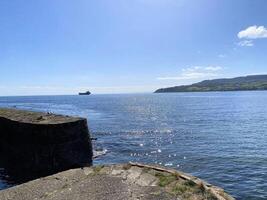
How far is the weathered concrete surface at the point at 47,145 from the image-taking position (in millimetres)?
24656

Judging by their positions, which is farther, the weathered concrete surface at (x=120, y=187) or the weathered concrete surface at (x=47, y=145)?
the weathered concrete surface at (x=47, y=145)

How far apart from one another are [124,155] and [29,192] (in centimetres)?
2327

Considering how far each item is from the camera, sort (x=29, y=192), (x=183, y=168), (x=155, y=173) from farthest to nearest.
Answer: (x=183, y=168), (x=155, y=173), (x=29, y=192)

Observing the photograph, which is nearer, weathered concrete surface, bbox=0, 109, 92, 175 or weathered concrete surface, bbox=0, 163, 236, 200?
weathered concrete surface, bbox=0, 163, 236, 200

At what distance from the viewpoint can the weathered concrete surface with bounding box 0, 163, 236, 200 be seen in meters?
11.1

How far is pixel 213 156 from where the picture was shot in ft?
108

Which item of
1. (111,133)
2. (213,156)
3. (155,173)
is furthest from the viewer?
(111,133)

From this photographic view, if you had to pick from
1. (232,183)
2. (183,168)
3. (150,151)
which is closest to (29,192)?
(232,183)

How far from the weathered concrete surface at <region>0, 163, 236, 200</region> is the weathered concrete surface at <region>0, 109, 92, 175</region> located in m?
11.1

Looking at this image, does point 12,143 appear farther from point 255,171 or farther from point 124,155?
point 255,171

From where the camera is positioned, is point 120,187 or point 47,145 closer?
point 120,187

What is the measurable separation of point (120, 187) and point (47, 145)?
1390cm

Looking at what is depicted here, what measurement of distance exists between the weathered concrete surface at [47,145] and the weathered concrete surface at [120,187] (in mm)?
11109

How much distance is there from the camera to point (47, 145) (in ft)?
80.9
